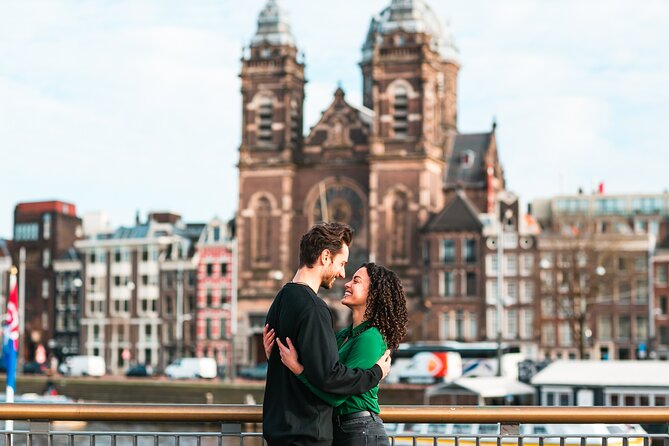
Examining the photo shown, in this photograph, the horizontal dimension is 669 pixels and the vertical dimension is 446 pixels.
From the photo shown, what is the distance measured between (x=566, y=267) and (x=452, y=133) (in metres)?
26.9

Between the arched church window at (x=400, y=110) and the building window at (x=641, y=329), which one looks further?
the arched church window at (x=400, y=110)

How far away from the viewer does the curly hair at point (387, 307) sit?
7.93m

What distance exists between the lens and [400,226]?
8950cm

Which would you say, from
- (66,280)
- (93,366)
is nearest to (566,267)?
(93,366)

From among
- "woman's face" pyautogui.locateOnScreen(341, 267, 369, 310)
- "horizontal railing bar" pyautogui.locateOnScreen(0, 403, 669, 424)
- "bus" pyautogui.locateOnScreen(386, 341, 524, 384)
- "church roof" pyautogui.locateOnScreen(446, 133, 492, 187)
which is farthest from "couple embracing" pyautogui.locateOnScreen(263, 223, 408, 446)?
"church roof" pyautogui.locateOnScreen(446, 133, 492, 187)

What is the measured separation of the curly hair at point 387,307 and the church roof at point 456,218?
80512mm

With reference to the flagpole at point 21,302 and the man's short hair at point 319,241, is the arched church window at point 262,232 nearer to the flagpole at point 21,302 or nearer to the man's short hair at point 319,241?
the flagpole at point 21,302

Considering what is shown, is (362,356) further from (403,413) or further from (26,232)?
(26,232)

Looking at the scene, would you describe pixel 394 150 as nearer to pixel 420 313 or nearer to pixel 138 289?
pixel 420 313

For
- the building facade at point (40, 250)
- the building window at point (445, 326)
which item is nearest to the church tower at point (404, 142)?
the building window at point (445, 326)

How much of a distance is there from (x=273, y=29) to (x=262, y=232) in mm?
16012

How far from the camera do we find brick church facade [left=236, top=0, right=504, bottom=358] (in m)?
89.4

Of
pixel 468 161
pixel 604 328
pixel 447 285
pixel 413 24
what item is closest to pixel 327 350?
pixel 447 285

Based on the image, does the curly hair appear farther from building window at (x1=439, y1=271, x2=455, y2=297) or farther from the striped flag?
building window at (x1=439, y1=271, x2=455, y2=297)
